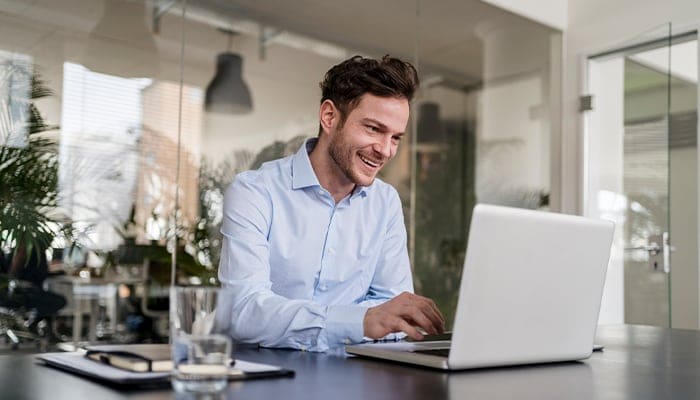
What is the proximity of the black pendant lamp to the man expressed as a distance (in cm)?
205

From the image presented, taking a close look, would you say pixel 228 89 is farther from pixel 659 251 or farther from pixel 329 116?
pixel 659 251

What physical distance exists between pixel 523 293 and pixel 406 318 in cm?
29

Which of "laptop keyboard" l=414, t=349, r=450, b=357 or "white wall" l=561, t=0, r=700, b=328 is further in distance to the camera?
"white wall" l=561, t=0, r=700, b=328

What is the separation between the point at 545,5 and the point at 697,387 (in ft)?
15.3

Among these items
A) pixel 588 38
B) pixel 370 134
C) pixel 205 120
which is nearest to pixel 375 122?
pixel 370 134

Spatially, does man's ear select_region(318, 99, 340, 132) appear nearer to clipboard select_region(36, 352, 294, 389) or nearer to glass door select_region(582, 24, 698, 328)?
clipboard select_region(36, 352, 294, 389)

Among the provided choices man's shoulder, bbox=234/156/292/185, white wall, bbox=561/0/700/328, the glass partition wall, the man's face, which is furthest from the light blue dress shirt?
white wall, bbox=561/0/700/328

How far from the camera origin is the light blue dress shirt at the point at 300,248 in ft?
5.34

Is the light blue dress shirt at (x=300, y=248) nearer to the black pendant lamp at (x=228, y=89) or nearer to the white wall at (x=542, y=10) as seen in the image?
the black pendant lamp at (x=228, y=89)

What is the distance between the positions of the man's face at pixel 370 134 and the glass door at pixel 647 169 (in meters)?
3.12

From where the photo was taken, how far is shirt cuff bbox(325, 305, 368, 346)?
5.02 ft

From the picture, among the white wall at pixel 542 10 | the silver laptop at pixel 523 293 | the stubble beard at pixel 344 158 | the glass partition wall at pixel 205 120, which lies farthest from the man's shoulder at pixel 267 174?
the white wall at pixel 542 10

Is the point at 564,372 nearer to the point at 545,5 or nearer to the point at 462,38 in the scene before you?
Answer: the point at 462,38

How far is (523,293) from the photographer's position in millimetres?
1267
